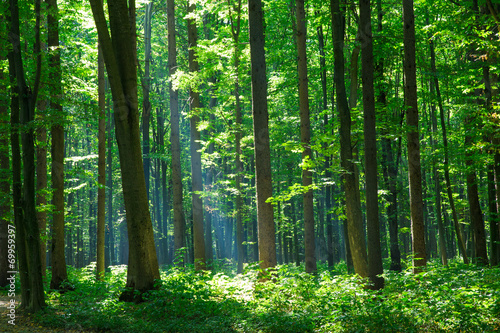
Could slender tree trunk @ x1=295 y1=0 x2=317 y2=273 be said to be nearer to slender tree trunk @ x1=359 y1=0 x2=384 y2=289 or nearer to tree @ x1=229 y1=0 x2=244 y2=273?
tree @ x1=229 y1=0 x2=244 y2=273

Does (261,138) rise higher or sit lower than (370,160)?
higher

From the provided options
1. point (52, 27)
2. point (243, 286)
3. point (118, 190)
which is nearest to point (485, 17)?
point (243, 286)

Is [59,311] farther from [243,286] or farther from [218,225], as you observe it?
[218,225]

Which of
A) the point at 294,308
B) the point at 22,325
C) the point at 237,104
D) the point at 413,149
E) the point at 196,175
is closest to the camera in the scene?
the point at 294,308

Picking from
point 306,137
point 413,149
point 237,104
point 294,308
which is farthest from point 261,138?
point 237,104

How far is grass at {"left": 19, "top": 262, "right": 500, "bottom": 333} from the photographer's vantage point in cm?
634

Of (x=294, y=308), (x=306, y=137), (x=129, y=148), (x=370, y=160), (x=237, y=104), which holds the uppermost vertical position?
(x=237, y=104)

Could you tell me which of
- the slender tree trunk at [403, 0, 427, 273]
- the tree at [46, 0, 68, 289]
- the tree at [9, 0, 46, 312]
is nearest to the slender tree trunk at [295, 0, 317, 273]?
the slender tree trunk at [403, 0, 427, 273]

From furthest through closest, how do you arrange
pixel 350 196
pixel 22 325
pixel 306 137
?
pixel 306 137 → pixel 350 196 → pixel 22 325

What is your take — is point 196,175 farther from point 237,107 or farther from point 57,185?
point 57,185

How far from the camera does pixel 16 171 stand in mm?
9219

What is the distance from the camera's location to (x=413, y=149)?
33.6 feet

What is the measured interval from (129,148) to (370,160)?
5991 millimetres

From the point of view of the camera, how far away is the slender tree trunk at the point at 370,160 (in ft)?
30.6
